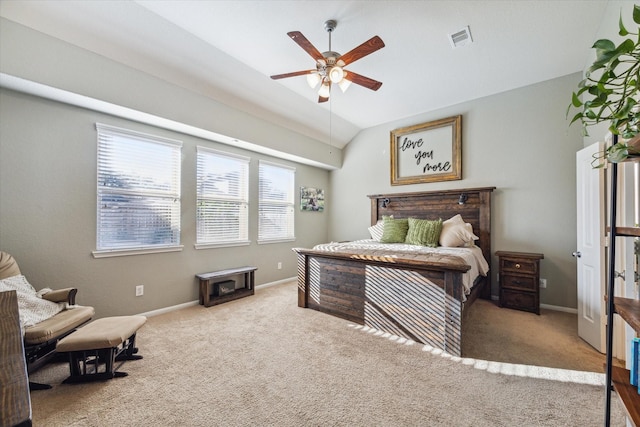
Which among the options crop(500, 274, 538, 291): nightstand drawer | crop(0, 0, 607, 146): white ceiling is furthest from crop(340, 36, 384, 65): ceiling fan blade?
crop(500, 274, 538, 291): nightstand drawer

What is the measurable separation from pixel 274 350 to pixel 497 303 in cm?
327

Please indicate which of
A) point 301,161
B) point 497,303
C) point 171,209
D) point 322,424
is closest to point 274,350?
point 322,424

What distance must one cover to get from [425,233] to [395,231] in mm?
496

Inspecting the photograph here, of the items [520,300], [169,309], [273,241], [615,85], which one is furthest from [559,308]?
[169,309]

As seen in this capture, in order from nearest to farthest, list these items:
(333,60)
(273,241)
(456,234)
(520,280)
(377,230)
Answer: (333,60), (520,280), (456,234), (377,230), (273,241)

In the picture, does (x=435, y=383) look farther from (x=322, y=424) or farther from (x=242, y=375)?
(x=242, y=375)

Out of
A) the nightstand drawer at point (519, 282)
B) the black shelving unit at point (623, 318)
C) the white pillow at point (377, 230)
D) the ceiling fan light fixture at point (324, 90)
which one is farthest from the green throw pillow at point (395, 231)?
the black shelving unit at point (623, 318)

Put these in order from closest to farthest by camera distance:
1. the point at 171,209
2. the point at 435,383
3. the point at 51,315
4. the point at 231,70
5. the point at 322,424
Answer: the point at 322,424, the point at 435,383, the point at 51,315, the point at 231,70, the point at 171,209

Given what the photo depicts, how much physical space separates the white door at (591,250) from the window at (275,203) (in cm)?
418

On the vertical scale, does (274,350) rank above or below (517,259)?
below

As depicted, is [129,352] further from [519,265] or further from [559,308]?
[559,308]

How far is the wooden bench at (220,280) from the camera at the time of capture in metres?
3.58

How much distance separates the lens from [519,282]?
3.41 metres

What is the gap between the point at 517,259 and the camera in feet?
11.2
